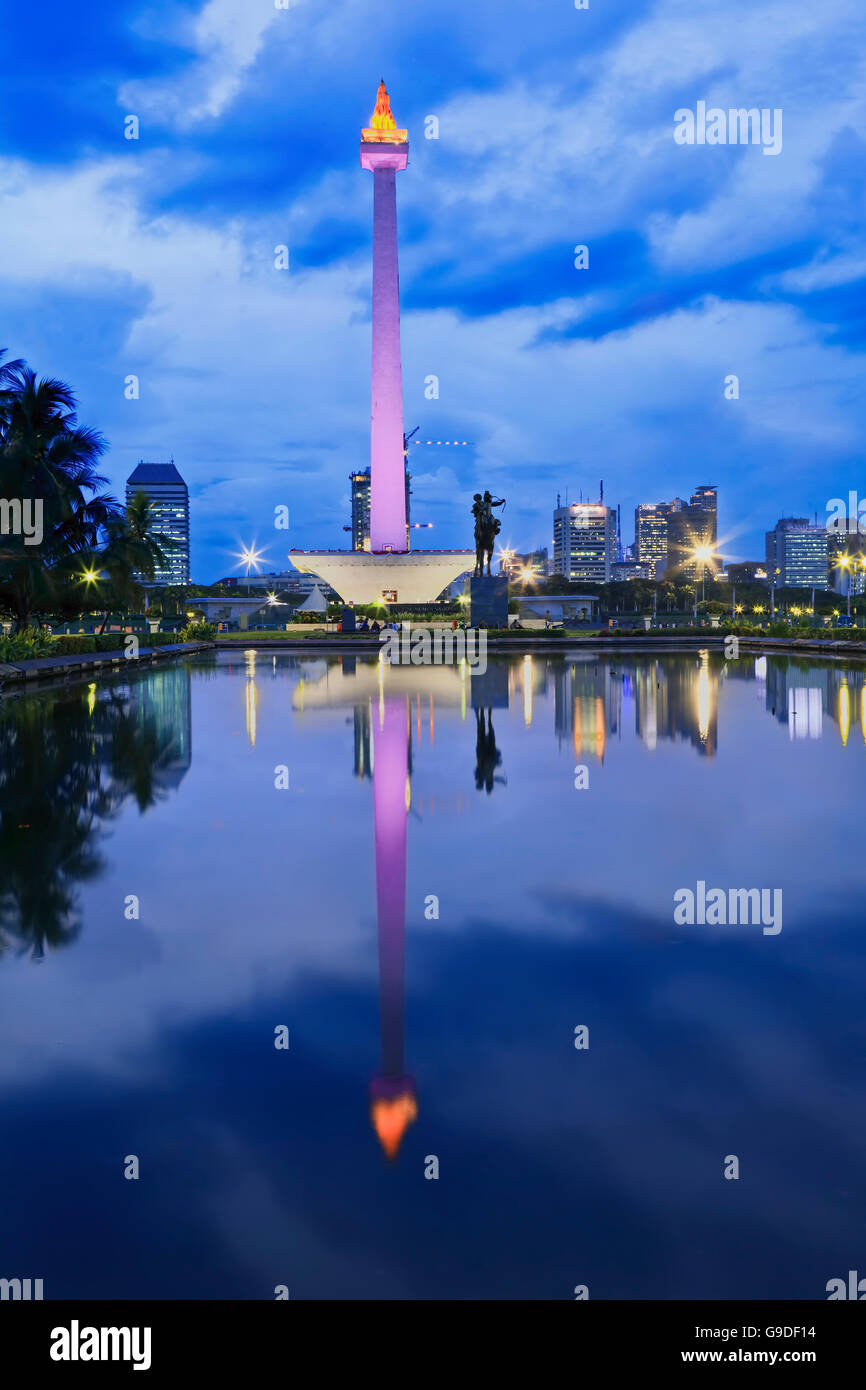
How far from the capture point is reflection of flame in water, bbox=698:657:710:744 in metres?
15.7

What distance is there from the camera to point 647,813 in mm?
9477

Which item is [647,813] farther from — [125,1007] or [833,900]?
[125,1007]

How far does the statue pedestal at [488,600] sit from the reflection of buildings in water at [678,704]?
Answer: 60.1 ft

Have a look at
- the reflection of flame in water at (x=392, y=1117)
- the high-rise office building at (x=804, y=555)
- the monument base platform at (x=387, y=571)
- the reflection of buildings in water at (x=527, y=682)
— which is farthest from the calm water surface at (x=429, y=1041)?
the high-rise office building at (x=804, y=555)

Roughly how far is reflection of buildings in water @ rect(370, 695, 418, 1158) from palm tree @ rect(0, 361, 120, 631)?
21.0m

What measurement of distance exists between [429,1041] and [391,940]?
1.44 meters

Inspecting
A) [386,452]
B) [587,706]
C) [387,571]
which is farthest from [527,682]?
[387,571]

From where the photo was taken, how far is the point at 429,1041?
4551mm

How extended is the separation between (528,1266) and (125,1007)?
2.74m

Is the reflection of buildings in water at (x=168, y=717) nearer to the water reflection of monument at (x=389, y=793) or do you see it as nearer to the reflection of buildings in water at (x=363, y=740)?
the reflection of buildings in water at (x=363, y=740)

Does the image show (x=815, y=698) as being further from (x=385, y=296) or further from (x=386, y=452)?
(x=385, y=296)

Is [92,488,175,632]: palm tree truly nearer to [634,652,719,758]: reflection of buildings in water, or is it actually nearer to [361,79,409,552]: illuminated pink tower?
[634,652,719,758]: reflection of buildings in water

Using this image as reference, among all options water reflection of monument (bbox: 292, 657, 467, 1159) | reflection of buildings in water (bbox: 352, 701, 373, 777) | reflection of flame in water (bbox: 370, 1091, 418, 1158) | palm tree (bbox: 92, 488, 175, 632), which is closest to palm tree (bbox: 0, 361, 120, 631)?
palm tree (bbox: 92, 488, 175, 632)
